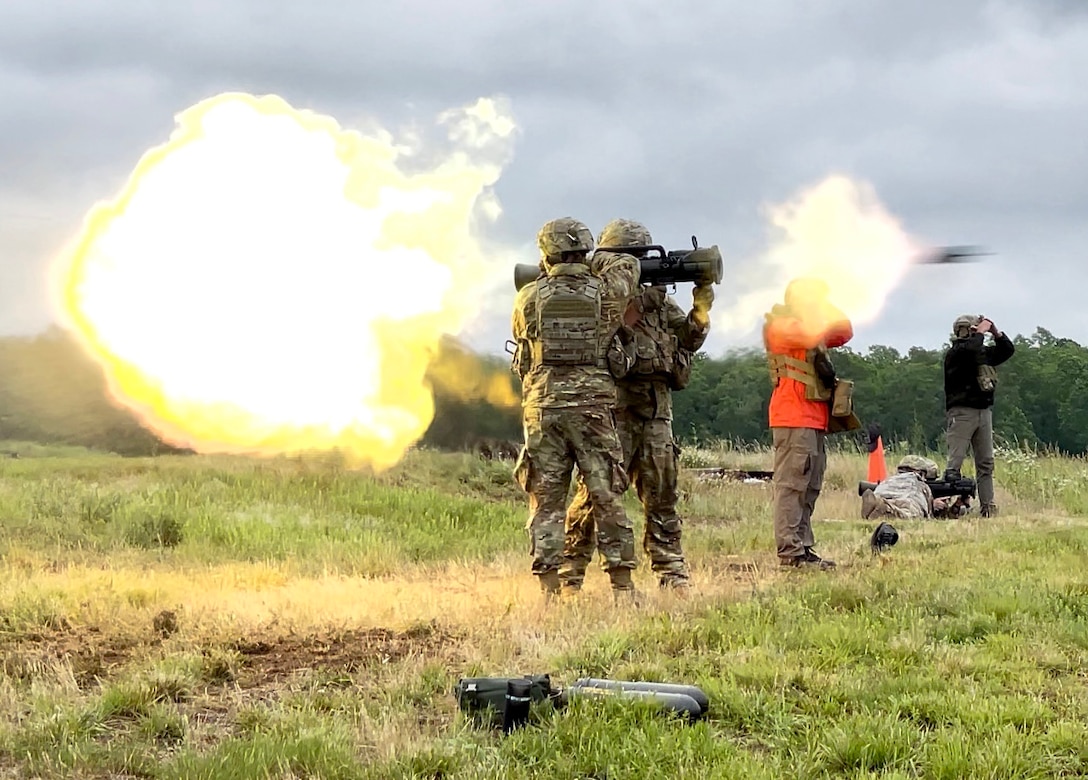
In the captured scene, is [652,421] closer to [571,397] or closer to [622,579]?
[571,397]

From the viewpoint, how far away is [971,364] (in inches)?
581

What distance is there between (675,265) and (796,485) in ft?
8.47

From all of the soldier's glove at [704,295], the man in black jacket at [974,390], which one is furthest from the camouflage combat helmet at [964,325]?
the soldier's glove at [704,295]

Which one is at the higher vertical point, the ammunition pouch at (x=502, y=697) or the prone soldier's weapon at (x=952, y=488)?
the prone soldier's weapon at (x=952, y=488)

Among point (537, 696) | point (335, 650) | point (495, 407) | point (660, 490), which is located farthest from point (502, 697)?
point (495, 407)

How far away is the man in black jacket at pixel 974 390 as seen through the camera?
1474cm

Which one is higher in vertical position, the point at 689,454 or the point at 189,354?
the point at 189,354

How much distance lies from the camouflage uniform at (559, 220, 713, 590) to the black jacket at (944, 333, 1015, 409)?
6990mm

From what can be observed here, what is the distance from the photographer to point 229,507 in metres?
13.2

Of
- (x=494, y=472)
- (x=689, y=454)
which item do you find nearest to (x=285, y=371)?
(x=494, y=472)

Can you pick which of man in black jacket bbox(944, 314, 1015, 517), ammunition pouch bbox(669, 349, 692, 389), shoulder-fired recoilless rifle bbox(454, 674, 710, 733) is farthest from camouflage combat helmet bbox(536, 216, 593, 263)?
man in black jacket bbox(944, 314, 1015, 517)

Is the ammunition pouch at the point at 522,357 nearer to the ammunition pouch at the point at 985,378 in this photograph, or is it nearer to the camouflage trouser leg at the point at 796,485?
the camouflage trouser leg at the point at 796,485

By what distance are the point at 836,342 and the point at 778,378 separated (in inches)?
25.1

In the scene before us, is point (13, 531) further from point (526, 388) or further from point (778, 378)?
point (778, 378)
